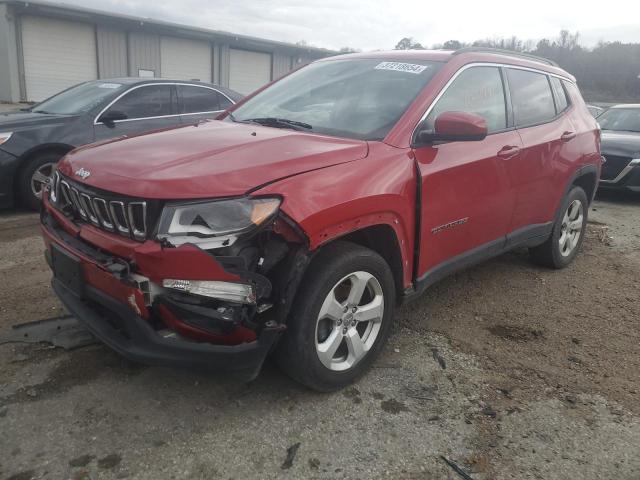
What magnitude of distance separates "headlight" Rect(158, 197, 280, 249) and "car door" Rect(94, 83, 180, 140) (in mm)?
4614

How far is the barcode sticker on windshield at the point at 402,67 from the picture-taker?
340 cm

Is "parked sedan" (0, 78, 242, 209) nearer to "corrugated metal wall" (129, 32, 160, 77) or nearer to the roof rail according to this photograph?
the roof rail

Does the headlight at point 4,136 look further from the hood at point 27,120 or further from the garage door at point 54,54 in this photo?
the garage door at point 54,54

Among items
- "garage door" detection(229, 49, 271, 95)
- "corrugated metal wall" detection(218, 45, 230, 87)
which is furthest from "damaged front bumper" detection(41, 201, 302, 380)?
"garage door" detection(229, 49, 271, 95)

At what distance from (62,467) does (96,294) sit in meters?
0.73

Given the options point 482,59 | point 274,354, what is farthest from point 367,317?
point 482,59

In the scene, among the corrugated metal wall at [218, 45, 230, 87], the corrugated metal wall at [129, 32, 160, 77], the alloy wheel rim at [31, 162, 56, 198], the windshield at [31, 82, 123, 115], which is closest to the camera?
the alloy wheel rim at [31, 162, 56, 198]

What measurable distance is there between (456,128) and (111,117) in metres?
4.76

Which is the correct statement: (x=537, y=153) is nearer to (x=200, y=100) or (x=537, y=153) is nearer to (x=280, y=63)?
(x=200, y=100)

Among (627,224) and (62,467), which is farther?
(627,224)

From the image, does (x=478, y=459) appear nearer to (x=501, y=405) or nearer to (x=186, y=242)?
(x=501, y=405)

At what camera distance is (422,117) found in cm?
310

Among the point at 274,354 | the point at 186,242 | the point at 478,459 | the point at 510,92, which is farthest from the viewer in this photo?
the point at 510,92

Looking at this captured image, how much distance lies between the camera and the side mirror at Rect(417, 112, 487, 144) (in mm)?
2893
